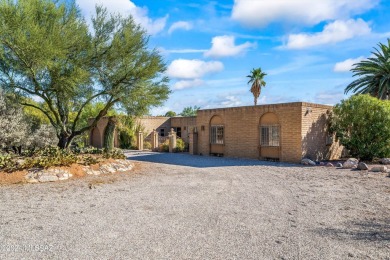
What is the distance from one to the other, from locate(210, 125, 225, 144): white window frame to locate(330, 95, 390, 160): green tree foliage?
→ 7.01 m

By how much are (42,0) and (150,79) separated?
572 cm

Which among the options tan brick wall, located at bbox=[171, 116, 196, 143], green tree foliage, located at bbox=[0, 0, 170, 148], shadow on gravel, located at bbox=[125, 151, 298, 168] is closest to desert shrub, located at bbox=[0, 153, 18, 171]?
green tree foliage, located at bbox=[0, 0, 170, 148]

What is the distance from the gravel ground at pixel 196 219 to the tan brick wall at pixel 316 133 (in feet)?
18.2

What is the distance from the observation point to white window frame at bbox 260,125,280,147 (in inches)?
640

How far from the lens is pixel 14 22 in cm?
1078

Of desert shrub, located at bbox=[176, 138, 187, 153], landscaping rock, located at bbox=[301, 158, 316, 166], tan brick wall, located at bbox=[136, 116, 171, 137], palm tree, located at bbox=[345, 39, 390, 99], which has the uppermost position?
palm tree, located at bbox=[345, 39, 390, 99]

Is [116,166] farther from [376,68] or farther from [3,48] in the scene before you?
[376,68]

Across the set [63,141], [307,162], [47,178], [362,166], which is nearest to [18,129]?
[63,141]

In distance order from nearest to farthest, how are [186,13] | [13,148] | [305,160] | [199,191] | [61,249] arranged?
[61,249]
[199,191]
[186,13]
[13,148]
[305,160]

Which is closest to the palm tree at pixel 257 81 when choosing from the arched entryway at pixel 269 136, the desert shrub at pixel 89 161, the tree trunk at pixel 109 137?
the arched entryway at pixel 269 136

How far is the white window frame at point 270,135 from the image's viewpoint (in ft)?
53.4

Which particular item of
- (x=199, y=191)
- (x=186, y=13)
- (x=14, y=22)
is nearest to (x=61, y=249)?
(x=199, y=191)

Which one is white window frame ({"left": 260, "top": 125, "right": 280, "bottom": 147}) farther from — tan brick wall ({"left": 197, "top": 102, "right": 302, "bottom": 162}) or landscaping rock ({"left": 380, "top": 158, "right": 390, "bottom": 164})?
landscaping rock ({"left": 380, "top": 158, "right": 390, "bottom": 164})

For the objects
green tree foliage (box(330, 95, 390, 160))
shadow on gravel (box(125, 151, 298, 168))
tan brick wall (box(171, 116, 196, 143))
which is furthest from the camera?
tan brick wall (box(171, 116, 196, 143))
